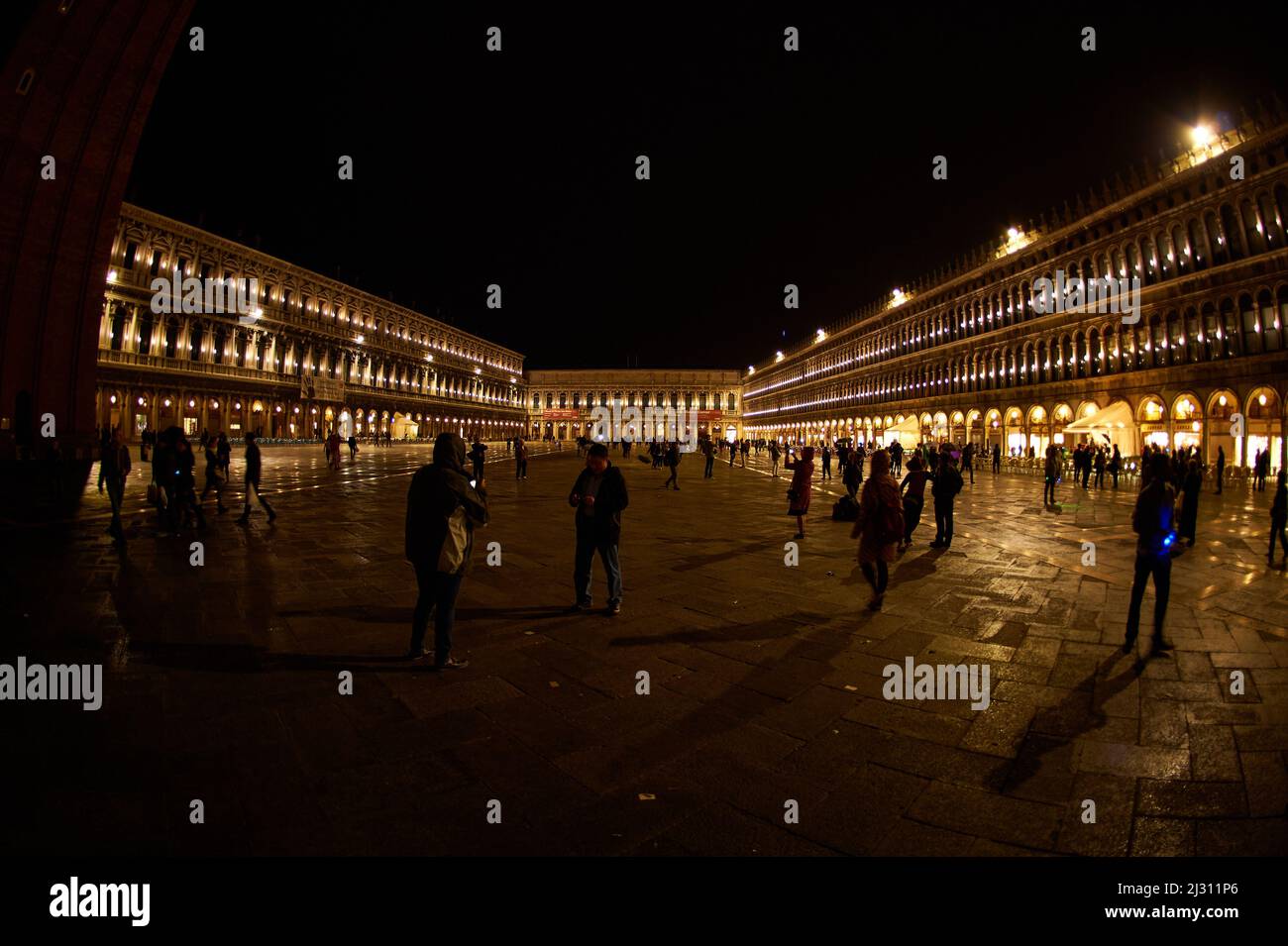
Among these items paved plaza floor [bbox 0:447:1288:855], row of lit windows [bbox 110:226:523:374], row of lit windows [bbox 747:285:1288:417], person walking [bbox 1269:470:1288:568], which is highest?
row of lit windows [bbox 110:226:523:374]

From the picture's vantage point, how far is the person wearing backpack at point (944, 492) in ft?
A: 27.8

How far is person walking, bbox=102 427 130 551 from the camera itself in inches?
319

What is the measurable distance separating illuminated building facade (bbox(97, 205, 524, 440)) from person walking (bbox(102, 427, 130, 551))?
26206 millimetres

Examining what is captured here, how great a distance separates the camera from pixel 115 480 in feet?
28.1

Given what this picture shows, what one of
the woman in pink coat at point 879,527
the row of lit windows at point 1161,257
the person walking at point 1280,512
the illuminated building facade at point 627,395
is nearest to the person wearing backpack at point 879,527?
the woman in pink coat at point 879,527

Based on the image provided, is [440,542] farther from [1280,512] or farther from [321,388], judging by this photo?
[321,388]

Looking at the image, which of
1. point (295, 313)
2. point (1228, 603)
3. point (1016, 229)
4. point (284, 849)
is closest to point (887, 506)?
point (1228, 603)

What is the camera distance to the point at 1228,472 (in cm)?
2225

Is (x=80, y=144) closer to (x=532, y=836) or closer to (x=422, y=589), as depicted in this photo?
(x=422, y=589)

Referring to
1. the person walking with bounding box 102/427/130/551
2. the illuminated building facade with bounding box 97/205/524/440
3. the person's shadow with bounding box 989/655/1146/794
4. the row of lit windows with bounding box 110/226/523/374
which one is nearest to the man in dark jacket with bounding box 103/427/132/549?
the person walking with bounding box 102/427/130/551

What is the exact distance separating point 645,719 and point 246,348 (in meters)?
56.3

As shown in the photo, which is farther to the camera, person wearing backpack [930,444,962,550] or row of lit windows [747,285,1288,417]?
row of lit windows [747,285,1288,417]

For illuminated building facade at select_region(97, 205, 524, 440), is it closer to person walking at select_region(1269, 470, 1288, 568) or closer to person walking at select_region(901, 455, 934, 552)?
person walking at select_region(901, 455, 934, 552)

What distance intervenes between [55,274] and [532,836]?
17.6 m
